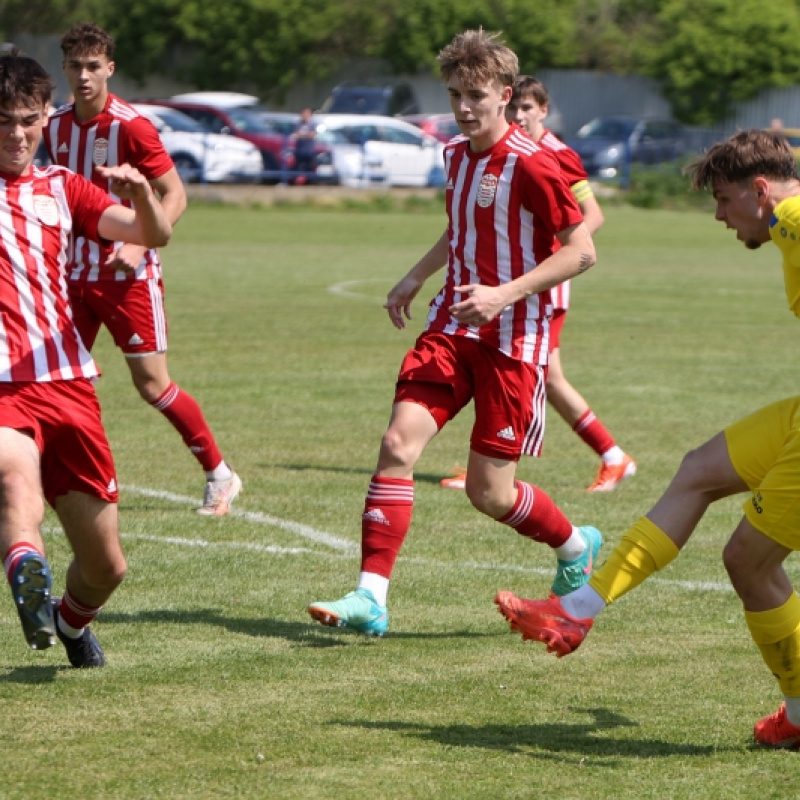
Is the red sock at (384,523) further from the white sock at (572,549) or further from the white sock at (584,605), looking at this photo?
the white sock at (584,605)

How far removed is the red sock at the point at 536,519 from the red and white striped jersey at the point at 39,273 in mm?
1834

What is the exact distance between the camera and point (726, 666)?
5.43 meters

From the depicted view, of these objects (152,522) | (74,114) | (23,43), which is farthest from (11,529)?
(23,43)

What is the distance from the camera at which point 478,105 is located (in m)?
5.76

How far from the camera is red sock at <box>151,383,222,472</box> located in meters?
7.92

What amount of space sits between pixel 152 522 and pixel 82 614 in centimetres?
251

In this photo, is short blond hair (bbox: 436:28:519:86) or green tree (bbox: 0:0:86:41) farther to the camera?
green tree (bbox: 0:0:86:41)

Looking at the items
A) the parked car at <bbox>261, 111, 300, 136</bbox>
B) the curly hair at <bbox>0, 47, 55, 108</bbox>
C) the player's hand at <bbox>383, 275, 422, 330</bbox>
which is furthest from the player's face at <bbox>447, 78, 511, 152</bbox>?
the parked car at <bbox>261, 111, 300, 136</bbox>

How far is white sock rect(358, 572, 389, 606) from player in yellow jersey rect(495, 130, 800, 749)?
1.20 m

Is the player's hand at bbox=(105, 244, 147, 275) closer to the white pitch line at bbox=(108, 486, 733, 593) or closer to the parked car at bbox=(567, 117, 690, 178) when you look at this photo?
the white pitch line at bbox=(108, 486, 733, 593)

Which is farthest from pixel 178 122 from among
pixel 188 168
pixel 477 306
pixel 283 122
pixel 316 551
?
pixel 477 306

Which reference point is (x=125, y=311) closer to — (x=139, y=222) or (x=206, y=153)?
(x=139, y=222)

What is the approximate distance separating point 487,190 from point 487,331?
0.53 meters

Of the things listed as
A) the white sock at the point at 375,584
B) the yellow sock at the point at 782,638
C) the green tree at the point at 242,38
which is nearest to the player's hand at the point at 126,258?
the white sock at the point at 375,584
